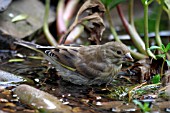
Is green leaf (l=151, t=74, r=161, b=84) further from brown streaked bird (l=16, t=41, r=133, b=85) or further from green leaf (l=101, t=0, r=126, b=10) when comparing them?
green leaf (l=101, t=0, r=126, b=10)

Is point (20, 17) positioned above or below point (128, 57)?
above

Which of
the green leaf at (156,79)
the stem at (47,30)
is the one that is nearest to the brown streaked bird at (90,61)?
the green leaf at (156,79)

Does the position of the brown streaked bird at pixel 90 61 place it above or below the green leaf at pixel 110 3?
below

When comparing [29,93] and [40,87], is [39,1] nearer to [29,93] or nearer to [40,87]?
[40,87]

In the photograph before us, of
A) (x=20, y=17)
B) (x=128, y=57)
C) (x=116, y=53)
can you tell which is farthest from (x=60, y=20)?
(x=128, y=57)

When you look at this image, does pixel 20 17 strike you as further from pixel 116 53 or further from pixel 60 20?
pixel 116 53

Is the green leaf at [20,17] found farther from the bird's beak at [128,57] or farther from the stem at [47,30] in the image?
the bird's beak at [128,57]

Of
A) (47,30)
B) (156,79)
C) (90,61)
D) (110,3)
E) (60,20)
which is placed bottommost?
(156,79)

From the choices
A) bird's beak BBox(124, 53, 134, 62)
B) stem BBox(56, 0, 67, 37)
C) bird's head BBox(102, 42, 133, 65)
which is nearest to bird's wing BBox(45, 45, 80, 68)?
bird's head BBox(102, 42, 133, 65)

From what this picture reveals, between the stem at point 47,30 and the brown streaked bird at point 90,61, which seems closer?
the brown streaked bird at point 90,61
